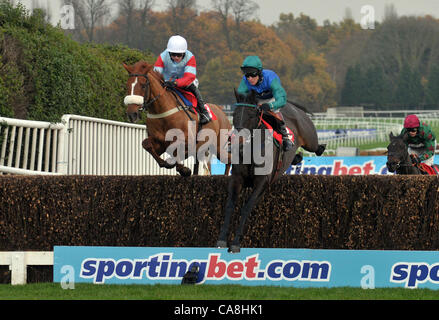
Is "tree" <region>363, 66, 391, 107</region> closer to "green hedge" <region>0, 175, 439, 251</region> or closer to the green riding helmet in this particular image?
"green hedge" <region>0, 175, 439, 251</region>

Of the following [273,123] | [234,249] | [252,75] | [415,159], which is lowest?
[234,249]

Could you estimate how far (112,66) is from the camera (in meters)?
16.0

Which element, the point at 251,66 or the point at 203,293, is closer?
the point at 203,293

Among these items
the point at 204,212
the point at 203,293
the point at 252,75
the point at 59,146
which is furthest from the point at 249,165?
the point at 59,146

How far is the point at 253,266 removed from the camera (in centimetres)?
743

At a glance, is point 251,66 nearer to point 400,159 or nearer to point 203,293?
point 203,293

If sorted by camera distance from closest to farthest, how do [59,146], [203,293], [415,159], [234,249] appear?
[203,293], [234,249], [59,146], [415,159]

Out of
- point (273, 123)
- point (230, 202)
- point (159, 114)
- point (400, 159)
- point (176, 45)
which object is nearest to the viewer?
point (230, 202)

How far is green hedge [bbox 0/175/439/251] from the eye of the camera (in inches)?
311

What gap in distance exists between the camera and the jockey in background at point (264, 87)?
25.4 feet

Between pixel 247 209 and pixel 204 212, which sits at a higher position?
pixel 247 209

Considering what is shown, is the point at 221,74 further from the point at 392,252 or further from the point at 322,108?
the point at 392,252

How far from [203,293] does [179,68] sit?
3.02 meters

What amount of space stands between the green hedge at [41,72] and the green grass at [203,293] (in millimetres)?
4402
